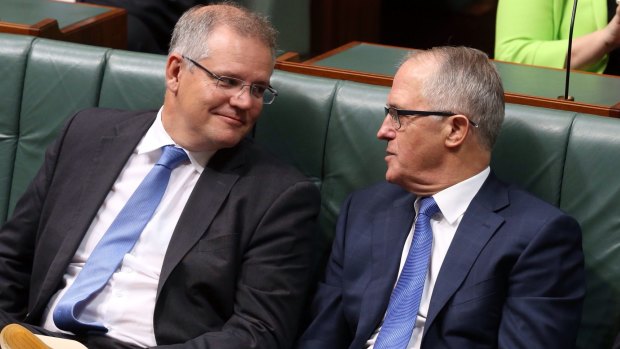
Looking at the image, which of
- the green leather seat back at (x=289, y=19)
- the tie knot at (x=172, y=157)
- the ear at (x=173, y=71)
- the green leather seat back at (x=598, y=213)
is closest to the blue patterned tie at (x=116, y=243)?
the tie knot at (x=172, y=157)

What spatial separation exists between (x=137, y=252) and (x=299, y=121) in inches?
17.6

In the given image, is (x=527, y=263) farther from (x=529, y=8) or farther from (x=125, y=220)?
(x=529, y=8)

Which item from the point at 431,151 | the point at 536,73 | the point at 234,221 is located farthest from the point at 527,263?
the point at 536,73

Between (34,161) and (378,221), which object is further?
(34,161)

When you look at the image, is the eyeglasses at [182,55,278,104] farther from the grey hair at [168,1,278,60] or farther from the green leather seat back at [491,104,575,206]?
the green leather seat back at [491,104,575,206]

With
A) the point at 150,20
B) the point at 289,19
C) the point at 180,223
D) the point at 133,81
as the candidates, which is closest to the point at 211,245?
the point at 180,223

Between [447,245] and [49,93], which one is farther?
[49,93]

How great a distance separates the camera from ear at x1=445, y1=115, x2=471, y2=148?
207cm

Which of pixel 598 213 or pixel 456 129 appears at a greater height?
pixel 456 129

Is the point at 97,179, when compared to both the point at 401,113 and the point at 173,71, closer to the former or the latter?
the point at 173,71

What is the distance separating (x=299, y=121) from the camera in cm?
240

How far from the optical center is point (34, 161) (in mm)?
2609

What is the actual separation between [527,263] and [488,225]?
0.11 m

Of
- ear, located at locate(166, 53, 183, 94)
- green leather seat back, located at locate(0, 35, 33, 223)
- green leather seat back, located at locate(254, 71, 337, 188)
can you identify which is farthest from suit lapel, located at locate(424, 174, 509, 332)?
green leather seat back, located at locate(0, 35, 33, 223)
